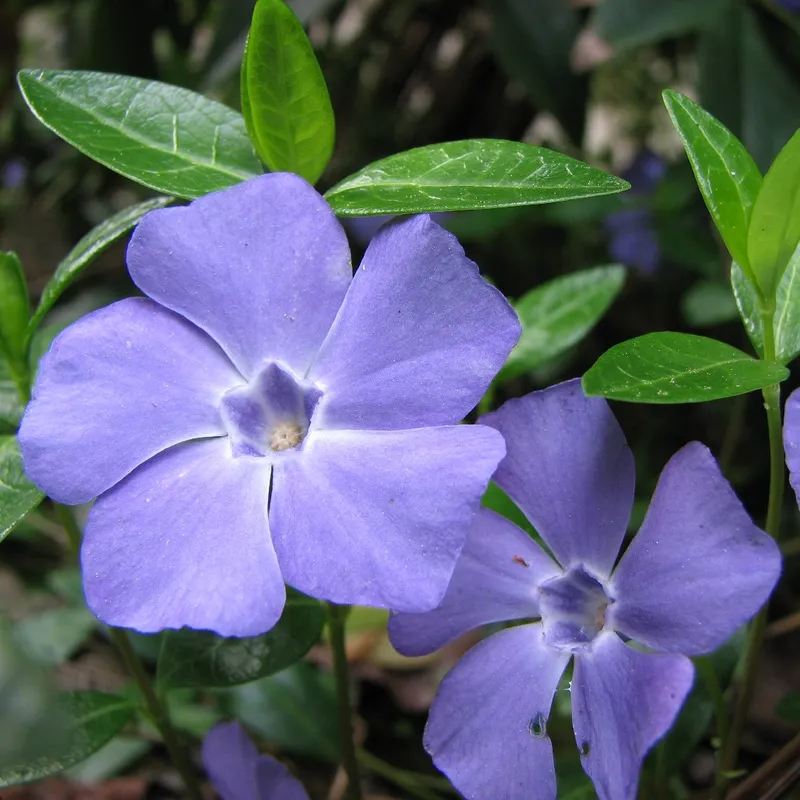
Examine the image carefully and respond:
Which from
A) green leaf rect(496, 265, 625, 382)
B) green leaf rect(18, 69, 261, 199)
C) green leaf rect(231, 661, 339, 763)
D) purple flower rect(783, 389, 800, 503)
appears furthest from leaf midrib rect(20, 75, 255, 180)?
green leaf rect(231, 661, 339, 763)

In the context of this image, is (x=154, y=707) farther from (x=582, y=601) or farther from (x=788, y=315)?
(x=788, y=315)

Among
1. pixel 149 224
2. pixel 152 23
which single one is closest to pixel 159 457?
pixel 149 224

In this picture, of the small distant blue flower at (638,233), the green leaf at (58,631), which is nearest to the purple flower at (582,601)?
the green leaf at (58,631)

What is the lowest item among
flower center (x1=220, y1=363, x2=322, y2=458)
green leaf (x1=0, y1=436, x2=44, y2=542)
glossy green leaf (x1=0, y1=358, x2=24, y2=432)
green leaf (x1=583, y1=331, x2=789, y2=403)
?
glossy green leaf (x1=0, y1=358, x2=24, y2=432)

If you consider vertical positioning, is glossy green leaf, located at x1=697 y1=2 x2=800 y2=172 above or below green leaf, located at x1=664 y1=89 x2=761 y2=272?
below

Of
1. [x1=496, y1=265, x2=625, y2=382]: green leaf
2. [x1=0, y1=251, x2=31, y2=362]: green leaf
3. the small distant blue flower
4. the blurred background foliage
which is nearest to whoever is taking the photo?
[x1=0, y1=251, x2=31, y2=362]: green leaf

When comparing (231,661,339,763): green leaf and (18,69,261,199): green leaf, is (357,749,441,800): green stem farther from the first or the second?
(18,69,261,199): green leaf

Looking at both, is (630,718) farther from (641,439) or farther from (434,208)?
(641,439)
